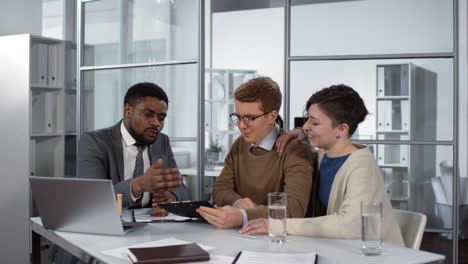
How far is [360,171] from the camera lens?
196cm

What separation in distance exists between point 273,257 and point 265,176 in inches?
28.5

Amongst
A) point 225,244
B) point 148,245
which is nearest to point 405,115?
point 225,244

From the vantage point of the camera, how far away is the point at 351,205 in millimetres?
1893

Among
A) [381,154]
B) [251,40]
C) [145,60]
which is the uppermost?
[251,40]

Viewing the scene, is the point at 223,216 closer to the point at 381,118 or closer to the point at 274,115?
the point at 274,115

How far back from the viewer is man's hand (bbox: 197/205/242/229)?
199 cm

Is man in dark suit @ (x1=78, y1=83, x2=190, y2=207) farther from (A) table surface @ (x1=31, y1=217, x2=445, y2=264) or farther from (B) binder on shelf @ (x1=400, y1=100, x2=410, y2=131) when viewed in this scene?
(B) binder on shelf @ (x1=400, y1=100, x2=410, y2=131)

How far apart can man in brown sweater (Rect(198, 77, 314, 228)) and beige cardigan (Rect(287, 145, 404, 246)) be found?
0.19m

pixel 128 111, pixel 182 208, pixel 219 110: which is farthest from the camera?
pixel 219 110

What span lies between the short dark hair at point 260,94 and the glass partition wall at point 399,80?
1120mm

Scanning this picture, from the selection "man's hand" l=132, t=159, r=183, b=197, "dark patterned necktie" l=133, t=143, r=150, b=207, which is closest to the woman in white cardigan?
"man's hand" l=132, t=159, r=183, b=197

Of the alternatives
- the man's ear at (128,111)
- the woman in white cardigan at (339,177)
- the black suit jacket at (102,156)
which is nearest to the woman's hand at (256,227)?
the woman in white cardigan at (339,177)

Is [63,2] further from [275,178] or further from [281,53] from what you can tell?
[275,178]

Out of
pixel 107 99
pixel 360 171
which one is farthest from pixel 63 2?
pixel 360 171
